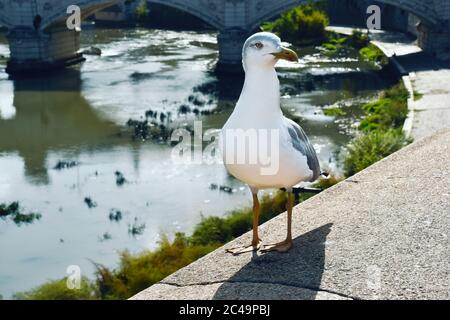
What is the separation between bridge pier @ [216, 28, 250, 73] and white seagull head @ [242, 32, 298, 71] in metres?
33.3

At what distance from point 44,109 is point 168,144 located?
32.3 ft

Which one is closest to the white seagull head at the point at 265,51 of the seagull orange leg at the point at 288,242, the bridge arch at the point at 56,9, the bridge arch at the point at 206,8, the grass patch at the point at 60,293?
the seagull orange leg at the point at 288,242

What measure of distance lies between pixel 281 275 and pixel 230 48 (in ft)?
113

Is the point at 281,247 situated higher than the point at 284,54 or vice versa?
Answer: the point at 284,54

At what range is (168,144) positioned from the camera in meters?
25.5

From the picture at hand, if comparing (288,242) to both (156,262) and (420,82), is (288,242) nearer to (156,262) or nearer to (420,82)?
(156,262)

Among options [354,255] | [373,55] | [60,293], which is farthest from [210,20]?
[354,255]

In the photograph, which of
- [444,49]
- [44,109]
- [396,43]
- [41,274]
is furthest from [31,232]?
[396,43]

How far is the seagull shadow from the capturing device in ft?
21.0

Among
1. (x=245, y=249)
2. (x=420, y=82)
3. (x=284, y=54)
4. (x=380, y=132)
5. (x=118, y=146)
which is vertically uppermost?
(x=284, y=54)

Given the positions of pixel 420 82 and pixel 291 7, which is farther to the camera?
pixel 291 7

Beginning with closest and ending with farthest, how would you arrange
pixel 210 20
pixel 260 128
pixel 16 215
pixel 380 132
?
pixel 260 128 → pixel 16 215 → pixel 380 132 → pixel 210 20

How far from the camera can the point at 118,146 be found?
2570cm

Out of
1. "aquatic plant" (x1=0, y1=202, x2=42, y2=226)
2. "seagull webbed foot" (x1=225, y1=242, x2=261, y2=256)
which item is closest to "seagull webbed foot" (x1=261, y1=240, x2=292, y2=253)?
"seagull webbed foot" (x1=225, y1=242, x2=261, y2=256)
